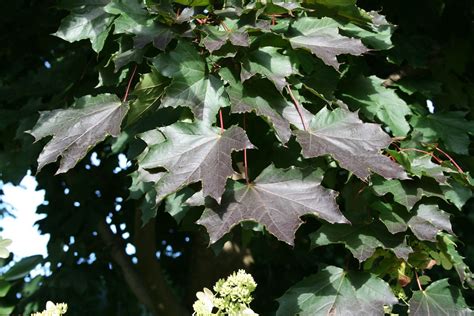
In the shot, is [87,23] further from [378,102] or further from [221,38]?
[378,102]

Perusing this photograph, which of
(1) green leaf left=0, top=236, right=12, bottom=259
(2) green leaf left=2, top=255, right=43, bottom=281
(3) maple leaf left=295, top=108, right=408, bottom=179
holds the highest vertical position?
(3) maple leaf left=295, top=108, right=408, bottom=179

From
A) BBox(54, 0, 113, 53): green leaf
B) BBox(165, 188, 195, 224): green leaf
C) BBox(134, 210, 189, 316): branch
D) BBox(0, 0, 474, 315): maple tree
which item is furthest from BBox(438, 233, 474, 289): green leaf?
BBox(134, 210, 189, 316): branch

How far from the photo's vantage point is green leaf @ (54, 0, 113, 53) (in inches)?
80.2

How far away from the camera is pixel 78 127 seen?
1.79 meters

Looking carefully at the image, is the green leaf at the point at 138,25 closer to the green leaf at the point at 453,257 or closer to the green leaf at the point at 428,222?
the green leaf at the point at 428,222

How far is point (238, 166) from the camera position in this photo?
2.21m

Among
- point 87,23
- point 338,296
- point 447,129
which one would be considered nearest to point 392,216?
point 338,296

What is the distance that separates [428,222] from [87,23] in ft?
3.49

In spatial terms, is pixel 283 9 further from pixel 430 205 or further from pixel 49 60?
pixel 49 60

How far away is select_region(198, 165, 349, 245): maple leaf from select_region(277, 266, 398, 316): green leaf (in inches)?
13.6

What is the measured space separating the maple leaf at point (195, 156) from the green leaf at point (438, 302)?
701 mm

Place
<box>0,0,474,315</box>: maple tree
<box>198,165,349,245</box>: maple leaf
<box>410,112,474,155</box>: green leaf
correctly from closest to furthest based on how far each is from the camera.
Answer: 1. <box>198,165,349,245</box>: maple leaf
2. <box>0,0,474,315</box>: maple tree
3. <box>410,112,474,155</box>: green leaf

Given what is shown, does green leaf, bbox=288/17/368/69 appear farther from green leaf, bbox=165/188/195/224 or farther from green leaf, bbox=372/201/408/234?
green leaf, bbox=165/188/195/224

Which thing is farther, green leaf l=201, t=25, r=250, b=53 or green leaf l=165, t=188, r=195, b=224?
green leaf l=165, t=188, r=195, b=224
